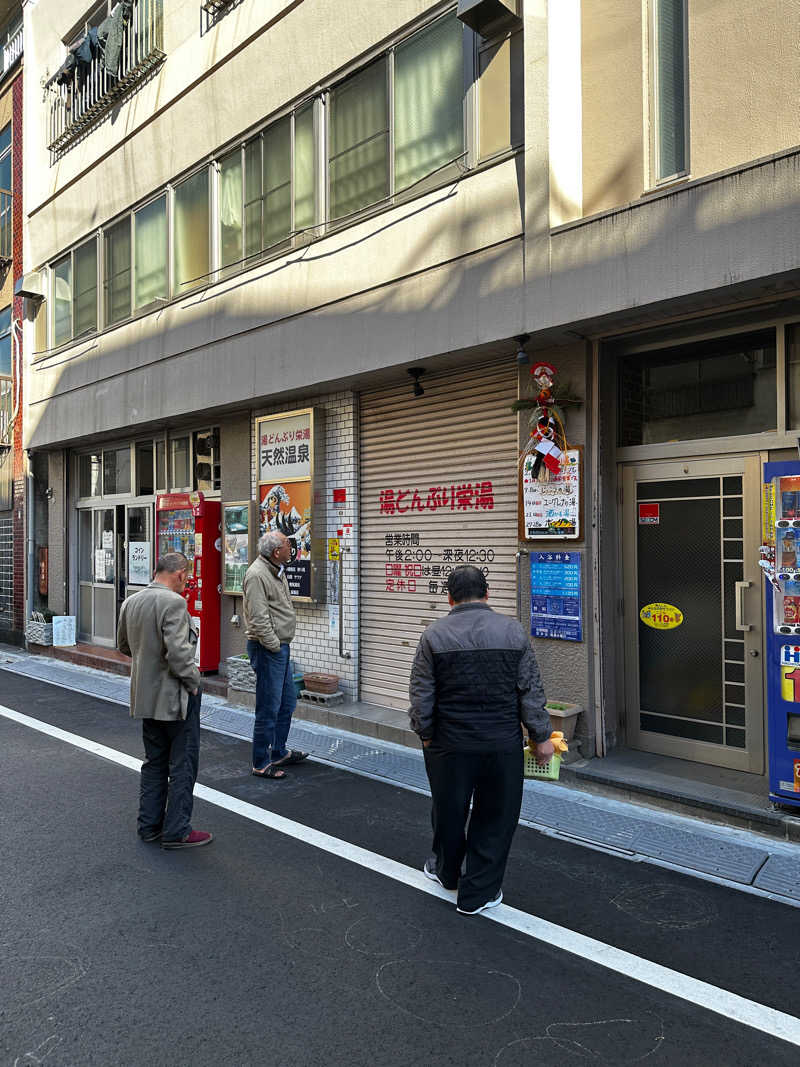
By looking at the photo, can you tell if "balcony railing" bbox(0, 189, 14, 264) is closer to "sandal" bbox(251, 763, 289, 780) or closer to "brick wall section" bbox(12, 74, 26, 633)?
"brick wall section" bbox(12, 74, 26, 633)

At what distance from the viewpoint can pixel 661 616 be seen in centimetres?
677

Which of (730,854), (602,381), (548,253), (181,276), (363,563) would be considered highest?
(181,276)

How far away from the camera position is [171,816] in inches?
200

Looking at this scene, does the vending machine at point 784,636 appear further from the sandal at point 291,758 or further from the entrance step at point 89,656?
the entrance step at point 89,656

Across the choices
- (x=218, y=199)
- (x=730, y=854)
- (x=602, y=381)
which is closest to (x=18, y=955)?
(x=730, y=854)

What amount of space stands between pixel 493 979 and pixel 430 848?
1.59 metres

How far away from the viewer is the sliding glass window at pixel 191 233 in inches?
447

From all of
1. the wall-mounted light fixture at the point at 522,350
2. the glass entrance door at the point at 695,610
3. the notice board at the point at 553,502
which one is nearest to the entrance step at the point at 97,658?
the notice board at the point at 553,502

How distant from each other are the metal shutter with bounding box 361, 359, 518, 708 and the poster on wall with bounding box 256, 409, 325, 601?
65 centimetres

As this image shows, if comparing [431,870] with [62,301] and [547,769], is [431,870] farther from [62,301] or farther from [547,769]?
[62,301]

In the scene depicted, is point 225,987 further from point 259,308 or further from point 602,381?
point 259,308

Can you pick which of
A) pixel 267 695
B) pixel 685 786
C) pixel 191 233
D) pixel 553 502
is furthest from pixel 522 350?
pixel 191 233

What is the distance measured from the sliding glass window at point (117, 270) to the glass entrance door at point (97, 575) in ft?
11.3

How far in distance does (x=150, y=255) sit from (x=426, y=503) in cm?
702
